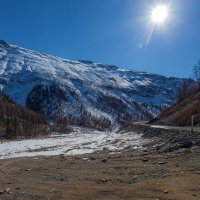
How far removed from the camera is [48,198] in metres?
18.1

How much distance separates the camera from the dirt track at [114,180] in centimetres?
1786

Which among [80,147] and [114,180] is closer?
[114,180]

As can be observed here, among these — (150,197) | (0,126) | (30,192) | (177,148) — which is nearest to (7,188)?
(30,192)

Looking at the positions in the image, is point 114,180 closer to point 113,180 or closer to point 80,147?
point 113,180

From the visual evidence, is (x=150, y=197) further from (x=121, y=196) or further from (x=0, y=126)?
(x=0, y=126)

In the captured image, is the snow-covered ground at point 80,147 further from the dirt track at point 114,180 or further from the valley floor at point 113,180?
the dirt track at point 114,180

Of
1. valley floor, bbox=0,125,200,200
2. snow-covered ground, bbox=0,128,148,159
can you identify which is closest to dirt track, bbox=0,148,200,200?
valley floor, bbox=0,125,200,200

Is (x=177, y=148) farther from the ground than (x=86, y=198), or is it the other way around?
(x=177, y=148)

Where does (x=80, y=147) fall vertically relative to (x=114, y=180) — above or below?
above

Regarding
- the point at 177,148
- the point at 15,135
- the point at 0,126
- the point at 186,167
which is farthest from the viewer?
the point at 0,126

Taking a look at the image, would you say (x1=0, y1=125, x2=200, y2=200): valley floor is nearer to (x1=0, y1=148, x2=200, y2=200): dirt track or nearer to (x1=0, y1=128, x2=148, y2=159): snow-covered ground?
(x1=0, y1=148, x2=200, y2=200): dirt track

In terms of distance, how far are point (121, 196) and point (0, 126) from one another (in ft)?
617

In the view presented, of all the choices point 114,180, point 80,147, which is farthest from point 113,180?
point 80,147

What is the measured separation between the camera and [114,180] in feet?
68.8
